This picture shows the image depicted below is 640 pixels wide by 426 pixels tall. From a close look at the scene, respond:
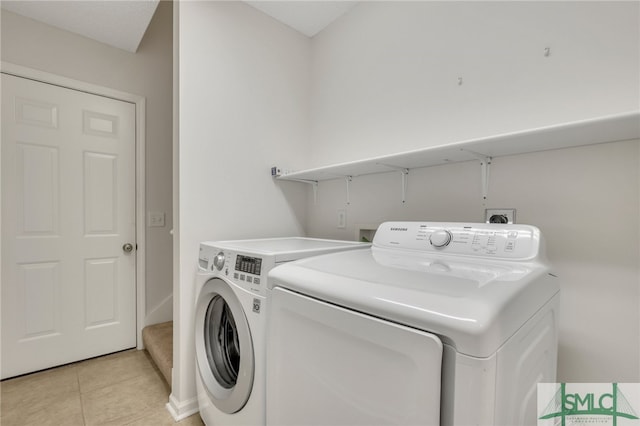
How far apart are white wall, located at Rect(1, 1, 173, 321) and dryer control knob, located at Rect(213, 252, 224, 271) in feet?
4.53

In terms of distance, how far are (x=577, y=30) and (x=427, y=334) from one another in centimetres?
131

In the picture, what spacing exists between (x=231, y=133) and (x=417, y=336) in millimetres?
1599

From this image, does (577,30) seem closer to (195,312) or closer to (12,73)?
(195,312)

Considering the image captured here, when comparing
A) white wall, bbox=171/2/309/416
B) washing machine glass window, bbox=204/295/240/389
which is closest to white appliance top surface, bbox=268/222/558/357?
washing machine glass window, bbox=204/295/240/389

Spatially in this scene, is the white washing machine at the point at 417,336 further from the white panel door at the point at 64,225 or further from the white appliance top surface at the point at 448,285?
the white panel door at the point at 64,225

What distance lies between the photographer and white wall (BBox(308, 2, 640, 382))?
3.19ft

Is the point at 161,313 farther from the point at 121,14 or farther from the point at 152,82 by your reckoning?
the point at 121,14

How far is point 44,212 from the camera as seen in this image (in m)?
1.94

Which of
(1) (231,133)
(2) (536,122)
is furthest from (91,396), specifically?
(2) (536,122)

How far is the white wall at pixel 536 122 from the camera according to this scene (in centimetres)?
97

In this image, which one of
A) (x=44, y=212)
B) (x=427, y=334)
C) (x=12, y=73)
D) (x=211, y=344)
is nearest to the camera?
(x=427, y=334)

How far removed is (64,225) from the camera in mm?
2012

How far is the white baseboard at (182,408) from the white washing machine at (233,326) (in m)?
0.19

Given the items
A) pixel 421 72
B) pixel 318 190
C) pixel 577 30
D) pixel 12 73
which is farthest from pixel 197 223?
pixel 577 30
